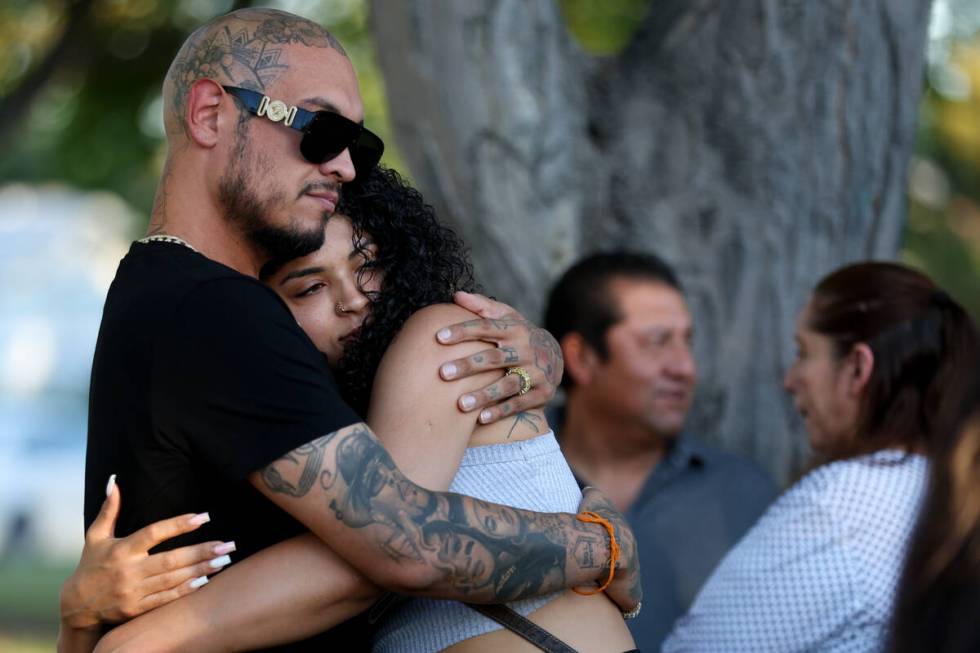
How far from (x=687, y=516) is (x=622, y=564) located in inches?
75.4

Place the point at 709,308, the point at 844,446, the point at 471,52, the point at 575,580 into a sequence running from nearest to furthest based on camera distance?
1. the point at 575,580
2. the point at 844,446
3. the point at 471,52
4. the point at 709,308

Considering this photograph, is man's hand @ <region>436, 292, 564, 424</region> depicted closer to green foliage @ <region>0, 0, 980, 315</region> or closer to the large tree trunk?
the large tree trunk

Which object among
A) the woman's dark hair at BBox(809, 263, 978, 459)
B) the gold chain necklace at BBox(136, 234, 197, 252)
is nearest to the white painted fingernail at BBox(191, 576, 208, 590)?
the gold chain necklace at BBox(136, 234, 197, 252)

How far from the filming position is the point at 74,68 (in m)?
7.30

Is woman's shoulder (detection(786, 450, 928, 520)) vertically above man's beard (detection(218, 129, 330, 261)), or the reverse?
man's beard (detection(218, 129, 330, 261))

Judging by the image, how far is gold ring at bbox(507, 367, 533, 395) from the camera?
2.57 metres

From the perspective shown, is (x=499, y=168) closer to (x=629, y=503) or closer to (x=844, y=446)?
(x=629, y=503)

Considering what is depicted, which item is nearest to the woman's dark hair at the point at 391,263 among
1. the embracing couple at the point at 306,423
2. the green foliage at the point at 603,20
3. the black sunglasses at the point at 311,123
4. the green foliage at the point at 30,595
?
the embracing couple at the point at 306,423

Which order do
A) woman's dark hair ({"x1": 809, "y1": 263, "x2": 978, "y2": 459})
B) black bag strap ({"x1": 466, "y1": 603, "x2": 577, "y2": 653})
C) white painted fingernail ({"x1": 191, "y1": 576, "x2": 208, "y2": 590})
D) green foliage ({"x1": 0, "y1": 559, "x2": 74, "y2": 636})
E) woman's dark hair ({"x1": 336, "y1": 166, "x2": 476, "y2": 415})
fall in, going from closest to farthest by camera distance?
white painted fingernail ({"x1": 191, "y1": 576, "x2": 208, "y2": 590}) → black bag strap ({"x1": 466, "y1": 603, "x2": 577, "y2": 653}) → woman's dark hair ({"x1": 336, "y1": 166, "x2": 476, "y2": 415}) → woman's dark hair ({"x1": 809, "y1": 263, "x2": 978, "y2": 459}) → green foliage ({"x1": 0, "y1": 559, "x2": 74, "y2": 636})

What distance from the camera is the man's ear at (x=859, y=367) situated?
3484 mm

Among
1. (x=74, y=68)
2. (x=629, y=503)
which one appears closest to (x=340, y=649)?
(x=629, y=503)

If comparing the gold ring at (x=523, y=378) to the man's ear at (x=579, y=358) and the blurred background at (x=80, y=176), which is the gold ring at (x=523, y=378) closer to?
the man's ear at (x=579, y=358)

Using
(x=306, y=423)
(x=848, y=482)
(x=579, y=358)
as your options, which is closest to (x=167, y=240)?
(x=306, y=423)

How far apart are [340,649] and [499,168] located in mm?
2285
